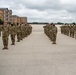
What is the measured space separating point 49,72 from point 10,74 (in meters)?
1.22

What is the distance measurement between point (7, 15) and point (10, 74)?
398 ft

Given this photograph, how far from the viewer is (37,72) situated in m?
8.20

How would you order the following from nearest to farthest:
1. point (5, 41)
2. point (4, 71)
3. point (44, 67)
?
point (4, 71) → point (44, 67) → point (5, 41)

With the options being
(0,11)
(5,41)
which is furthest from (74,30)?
(0,11)

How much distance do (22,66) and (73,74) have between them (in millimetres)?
2202

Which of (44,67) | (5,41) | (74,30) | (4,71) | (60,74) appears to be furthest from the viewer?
(74,30)

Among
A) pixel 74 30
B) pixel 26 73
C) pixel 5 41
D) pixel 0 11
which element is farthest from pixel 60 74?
pixel 0 11

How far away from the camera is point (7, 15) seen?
420 feet

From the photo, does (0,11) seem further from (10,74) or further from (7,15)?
(10,74)

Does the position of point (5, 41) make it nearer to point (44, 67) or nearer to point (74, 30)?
point (44, 67)

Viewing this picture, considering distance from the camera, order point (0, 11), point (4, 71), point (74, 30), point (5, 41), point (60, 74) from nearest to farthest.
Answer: point (60, 74) → point (4, 71) → point (5, 41) → point (74, 30) → point (0, 11)

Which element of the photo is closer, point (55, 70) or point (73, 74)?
point (73, 74)

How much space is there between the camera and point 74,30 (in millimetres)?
30000

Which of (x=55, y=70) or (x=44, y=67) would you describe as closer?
(x=55, y=70)
